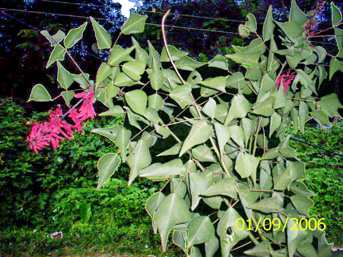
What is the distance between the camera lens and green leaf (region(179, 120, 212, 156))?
69cm

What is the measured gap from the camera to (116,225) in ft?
13.3

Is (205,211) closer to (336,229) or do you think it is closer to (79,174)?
(79,174)

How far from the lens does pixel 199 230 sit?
29.0 inches

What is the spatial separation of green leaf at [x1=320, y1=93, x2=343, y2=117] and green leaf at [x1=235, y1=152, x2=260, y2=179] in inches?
10.9

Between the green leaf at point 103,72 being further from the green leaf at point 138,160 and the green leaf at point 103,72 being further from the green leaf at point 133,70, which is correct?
the green leaf at point 138,160

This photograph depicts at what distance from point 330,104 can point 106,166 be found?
0.57 meters

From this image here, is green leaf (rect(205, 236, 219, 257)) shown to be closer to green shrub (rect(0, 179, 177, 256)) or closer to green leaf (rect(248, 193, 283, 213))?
green leaf (rect(248, 193, 283, 213))

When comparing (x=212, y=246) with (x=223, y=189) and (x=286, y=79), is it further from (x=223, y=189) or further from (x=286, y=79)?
(x=286, y=79)

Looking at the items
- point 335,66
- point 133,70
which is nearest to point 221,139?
point 133,70

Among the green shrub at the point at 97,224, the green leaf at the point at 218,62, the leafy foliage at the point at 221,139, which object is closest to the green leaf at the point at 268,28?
the leafy foliage at the point at 221,139

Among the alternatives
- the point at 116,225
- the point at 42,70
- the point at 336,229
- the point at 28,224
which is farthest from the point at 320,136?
the point at 42,70

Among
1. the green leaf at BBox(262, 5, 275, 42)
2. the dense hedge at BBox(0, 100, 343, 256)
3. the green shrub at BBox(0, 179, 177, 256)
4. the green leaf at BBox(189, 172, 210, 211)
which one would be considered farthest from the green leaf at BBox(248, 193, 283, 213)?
the dense hedge at BBox(0, 100, 343, 256)

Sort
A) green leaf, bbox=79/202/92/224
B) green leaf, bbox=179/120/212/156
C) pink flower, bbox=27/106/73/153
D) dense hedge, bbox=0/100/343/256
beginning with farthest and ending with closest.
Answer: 1. green leaf, bbox=79/202/92/224
2. dense hedge, bbox=0/100/343/256
3. pink flower, bbox=27/106/73/153
4. green leaf, bbox=179/120/212/156

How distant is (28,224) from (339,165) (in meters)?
3.97
